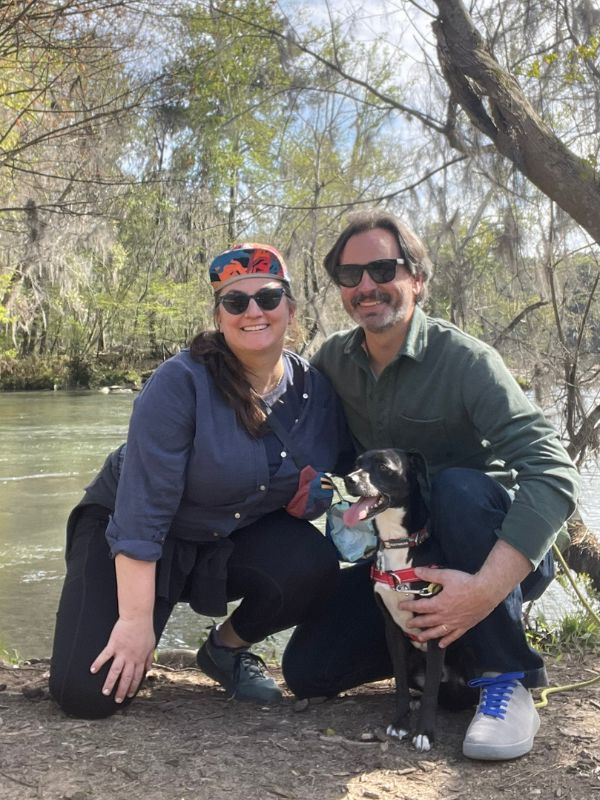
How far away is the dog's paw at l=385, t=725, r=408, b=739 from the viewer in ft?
8.19

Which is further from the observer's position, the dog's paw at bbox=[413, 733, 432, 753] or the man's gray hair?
the man's gray hair

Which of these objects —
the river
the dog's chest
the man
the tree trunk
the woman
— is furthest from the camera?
the river

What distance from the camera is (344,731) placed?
2.61 meters

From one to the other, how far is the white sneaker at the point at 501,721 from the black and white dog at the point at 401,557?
144 millimetres

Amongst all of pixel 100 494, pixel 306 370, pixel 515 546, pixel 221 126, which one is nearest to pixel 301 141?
pixel 221 126

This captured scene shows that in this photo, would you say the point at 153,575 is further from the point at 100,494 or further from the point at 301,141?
the point at 301,141

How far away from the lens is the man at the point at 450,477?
2.40 metres

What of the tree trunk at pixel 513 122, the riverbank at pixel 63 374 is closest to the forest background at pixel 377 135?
the tree trunk at pixel 513 122

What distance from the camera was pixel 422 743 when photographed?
2.41 meters

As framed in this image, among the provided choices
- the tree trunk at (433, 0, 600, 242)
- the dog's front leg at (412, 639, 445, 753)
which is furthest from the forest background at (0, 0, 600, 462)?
the dog's front leg at (412, 639, 445, 753)

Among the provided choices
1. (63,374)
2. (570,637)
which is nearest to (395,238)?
(570,637)

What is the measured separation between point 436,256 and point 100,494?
385 cm

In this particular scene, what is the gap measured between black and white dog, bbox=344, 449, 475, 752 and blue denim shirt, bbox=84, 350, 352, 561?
0.43 meters

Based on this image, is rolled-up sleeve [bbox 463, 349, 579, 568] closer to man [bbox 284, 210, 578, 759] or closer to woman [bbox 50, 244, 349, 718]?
man [bbox 284, 210, 578, 759]
